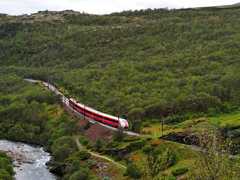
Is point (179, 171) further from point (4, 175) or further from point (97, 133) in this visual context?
point (97, 133)

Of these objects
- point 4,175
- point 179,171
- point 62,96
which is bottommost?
point 62,96

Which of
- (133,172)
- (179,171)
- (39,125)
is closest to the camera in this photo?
(179,171)

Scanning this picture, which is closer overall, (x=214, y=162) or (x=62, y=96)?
(x=214, y=162)

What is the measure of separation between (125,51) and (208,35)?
2734 centimetres

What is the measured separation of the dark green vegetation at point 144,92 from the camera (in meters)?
93.4

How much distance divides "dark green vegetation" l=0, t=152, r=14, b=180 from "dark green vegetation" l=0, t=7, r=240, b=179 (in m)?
8.95

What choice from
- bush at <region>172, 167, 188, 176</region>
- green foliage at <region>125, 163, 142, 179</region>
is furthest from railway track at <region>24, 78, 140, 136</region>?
bush at <region>172, 167, 188, 176</region>

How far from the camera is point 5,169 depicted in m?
91.9

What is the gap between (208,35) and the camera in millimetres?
177625

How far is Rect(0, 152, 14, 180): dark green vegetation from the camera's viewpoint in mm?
86938

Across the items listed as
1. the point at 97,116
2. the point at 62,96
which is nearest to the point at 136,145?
the point at 97,116

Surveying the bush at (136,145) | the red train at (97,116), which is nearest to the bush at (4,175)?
the bush at (136,145)

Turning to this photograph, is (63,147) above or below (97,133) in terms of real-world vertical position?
below

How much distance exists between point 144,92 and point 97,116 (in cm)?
1999
